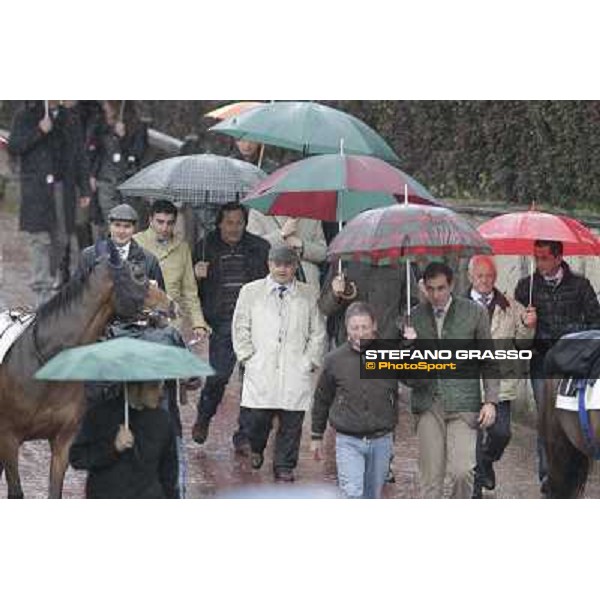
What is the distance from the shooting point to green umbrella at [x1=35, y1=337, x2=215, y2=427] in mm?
10820

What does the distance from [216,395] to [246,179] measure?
1.39 m

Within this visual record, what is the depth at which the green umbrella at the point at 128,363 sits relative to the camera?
10.8 metres

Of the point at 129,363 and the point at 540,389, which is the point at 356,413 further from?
the point at 129,363

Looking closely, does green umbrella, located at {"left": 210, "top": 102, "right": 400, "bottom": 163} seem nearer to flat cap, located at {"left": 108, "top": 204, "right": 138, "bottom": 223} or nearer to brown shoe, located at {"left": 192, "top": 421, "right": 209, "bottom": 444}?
flat cap, located at {"left": 108, "top": 204, "right": 138, "bottom": 223}

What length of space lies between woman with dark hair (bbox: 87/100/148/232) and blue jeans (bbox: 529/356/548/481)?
368 centimetres

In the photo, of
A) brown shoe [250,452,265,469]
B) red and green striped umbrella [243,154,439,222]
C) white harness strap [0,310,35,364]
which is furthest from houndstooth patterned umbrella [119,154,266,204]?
white harness strap [0,310,35,364]

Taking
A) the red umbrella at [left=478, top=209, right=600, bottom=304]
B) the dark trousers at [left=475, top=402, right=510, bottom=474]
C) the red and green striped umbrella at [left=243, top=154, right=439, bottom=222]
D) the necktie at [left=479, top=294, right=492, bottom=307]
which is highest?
the red and green striped umbrella at [left=243, top=154, right=439, bottom=222]

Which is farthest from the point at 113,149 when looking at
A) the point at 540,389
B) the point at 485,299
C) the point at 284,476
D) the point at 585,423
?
the point at 585,423

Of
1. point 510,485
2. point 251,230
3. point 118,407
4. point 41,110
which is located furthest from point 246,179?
point 118,407

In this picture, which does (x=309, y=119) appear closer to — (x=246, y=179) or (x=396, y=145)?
(x=246, y=179)

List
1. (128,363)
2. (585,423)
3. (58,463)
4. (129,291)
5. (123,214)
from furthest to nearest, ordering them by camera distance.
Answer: (123,214) → (585,423) → (58,463) → (129,291) → (128,363)

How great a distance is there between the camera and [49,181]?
15.6 m

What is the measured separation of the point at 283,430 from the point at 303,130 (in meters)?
2.04
